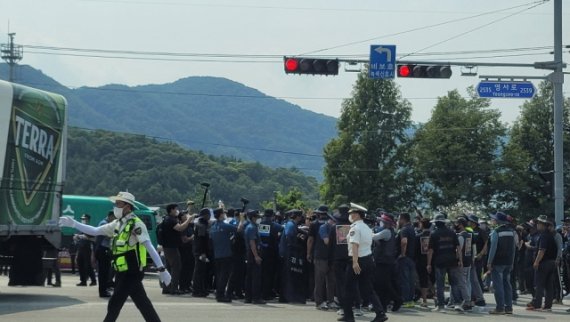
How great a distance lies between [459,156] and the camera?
245 ft

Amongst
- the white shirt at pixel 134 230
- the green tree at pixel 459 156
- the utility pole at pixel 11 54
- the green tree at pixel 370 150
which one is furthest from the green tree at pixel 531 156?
the white shirt at pixel 134 230

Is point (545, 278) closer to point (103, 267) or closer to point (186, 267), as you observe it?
point (186, 267)

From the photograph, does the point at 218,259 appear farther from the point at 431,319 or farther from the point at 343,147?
the point at 343,147

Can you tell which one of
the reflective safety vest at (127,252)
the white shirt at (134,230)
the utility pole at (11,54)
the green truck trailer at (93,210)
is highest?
the utility pole at (11,54)

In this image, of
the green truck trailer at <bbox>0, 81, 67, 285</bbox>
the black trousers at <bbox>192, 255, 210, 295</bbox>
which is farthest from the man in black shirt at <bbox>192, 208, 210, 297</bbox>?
the green truck trailer at <bbox>0, 81, 67, 285</bbox>

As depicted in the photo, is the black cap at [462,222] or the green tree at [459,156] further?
the green tree at [459,156]

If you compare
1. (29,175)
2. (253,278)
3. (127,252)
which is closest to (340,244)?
(253,278)

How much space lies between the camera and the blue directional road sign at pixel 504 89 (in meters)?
27.9

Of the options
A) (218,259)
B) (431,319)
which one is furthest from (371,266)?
(218,259)

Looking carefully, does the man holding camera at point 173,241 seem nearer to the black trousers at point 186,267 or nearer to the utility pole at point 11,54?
the black trousers at point 186,267

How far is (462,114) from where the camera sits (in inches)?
3012

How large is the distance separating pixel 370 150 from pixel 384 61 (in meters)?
51.3

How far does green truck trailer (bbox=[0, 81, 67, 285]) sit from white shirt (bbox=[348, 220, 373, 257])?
6.14 metres

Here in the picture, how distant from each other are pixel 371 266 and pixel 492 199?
206 ft
